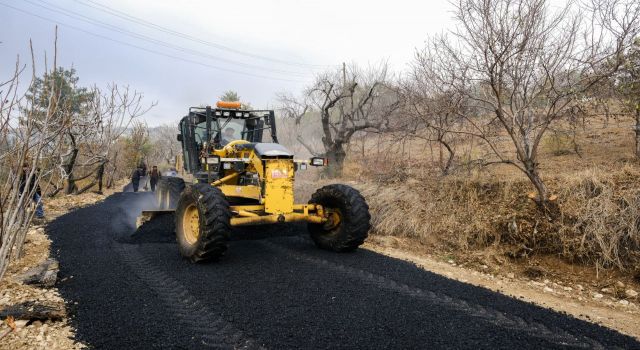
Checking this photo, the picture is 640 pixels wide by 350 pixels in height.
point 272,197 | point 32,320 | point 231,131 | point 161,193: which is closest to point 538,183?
point 272,197

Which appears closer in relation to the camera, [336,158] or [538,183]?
[538,183]

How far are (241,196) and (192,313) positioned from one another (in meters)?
2.66

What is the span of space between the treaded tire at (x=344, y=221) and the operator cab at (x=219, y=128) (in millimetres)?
1882

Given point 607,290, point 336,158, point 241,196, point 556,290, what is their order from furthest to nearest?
point 336,158, point 241,196, point 556,290, point 607,290

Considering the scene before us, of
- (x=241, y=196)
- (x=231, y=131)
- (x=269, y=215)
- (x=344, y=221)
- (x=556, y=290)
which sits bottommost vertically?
(x=556, y=290)

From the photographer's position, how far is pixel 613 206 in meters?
5.81

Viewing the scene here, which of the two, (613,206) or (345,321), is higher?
(613,206)

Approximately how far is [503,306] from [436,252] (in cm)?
280

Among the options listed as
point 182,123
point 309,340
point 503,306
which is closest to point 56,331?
point 309,340

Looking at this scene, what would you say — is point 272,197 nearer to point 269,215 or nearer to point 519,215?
point 269,215

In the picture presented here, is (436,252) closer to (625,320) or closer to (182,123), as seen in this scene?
(625,320)

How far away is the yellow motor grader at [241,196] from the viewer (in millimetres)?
5402

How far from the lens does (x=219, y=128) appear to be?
754 cm

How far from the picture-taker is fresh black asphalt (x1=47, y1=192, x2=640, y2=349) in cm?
342
